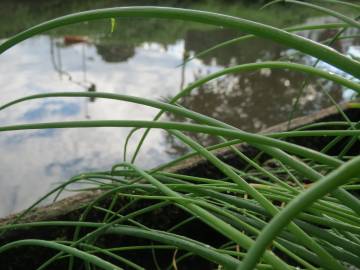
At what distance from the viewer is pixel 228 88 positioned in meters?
1.78

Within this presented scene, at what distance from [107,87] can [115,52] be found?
0.58 meters

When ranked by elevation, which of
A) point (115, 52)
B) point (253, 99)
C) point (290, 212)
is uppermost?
point (290, 212)

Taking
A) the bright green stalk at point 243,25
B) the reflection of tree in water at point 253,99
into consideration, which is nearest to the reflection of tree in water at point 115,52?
the reflection of tree in water at point 253,99

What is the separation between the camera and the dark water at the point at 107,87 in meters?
1.12

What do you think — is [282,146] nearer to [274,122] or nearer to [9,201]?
[9,201]

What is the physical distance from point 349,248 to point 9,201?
857 mm

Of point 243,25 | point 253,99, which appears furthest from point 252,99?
point 243,25

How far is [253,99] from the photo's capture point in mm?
1678

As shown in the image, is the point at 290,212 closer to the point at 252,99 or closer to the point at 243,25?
the point at 243,25

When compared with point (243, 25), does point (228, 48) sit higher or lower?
lower

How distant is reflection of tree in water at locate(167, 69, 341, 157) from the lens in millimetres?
1491

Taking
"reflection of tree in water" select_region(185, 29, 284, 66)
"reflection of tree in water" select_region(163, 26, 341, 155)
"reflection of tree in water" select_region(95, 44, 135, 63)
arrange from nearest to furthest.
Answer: "reflection of tree in water" select_region(163, 26, 341, 155) → "reflection of tree in water" select_region(95, 44, 135, 63) → "reflection of tree in water" select_region(185, 29, 284, 66)

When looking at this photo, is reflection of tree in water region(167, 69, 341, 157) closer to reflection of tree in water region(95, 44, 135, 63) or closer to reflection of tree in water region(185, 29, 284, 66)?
reflection of tree in water region(185, 29, 284, 66)

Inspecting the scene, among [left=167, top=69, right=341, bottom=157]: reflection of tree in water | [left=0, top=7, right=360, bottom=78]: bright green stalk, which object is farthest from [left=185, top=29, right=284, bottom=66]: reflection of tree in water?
[left=0, top=7, right=360, bottom=78]: bright green stalk
